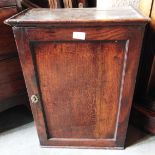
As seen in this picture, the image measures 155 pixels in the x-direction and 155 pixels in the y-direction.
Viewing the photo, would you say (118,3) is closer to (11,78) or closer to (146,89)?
(146,89)

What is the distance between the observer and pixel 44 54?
91 cm

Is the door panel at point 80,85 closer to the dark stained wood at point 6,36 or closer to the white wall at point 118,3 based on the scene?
the dark stained wood at point 6,36

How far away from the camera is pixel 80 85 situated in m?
0.99

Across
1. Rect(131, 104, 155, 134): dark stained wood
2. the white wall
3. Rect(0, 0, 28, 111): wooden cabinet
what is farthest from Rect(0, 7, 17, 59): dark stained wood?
Rect(131, 104, 155, 134): dark stained wood

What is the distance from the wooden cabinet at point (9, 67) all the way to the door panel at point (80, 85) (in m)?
0.28

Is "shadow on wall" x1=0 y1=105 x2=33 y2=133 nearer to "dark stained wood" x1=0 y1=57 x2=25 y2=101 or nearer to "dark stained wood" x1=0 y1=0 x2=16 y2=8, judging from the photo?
"dark stained wood" x1=0 y1=57 x2=25 y2=101

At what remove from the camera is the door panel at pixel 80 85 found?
89 cm

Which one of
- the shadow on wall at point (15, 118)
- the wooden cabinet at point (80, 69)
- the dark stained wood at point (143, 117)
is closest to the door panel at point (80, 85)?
the wooden cabinet at point (80, 69)

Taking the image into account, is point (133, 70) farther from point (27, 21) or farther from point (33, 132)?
point (33, 132)

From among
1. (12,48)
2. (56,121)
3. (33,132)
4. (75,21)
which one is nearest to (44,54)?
(75,21)

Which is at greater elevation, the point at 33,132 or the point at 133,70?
the point at 133,70

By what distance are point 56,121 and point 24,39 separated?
19.9 inches

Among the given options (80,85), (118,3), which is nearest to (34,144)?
(80,85)

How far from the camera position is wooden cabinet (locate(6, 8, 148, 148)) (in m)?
0.82
